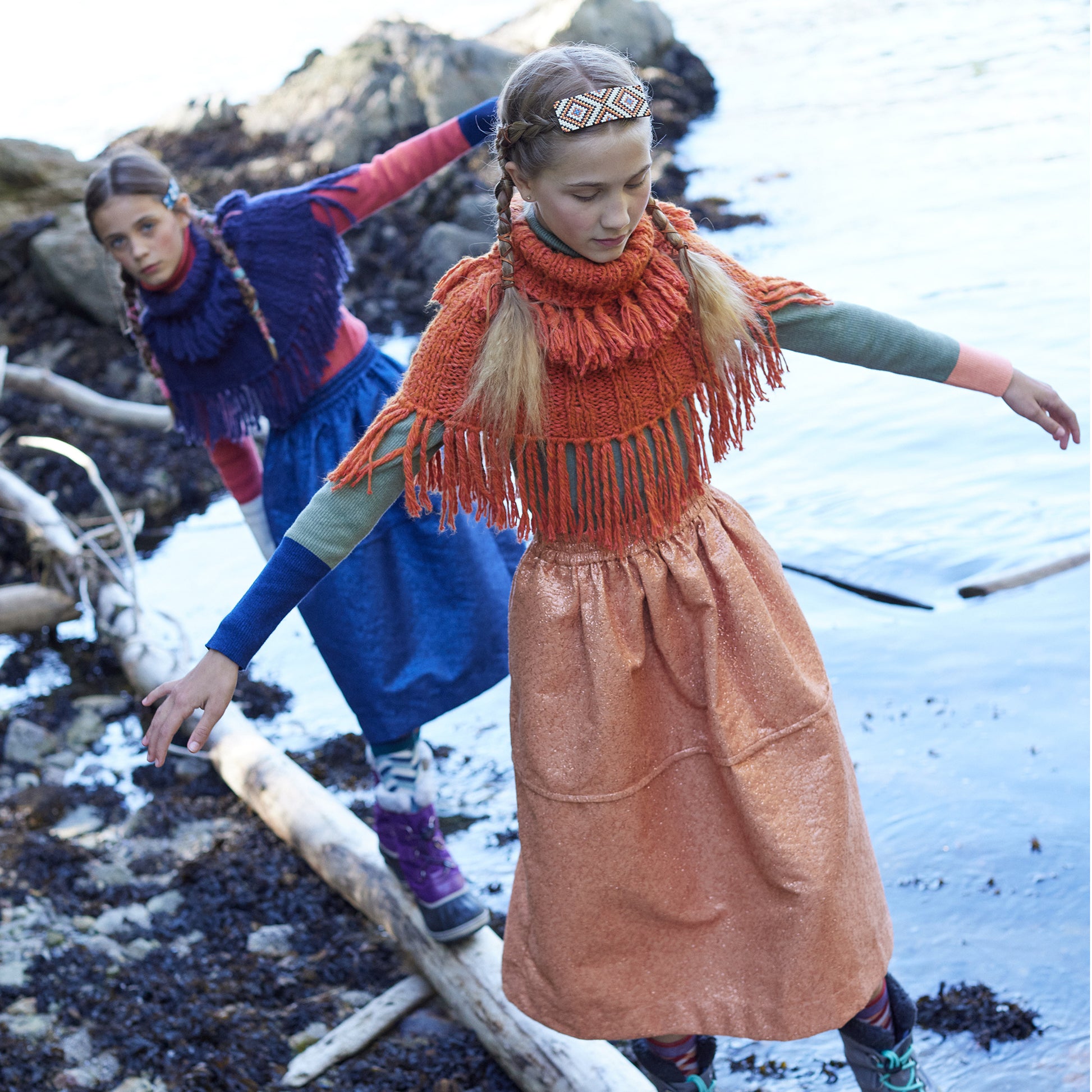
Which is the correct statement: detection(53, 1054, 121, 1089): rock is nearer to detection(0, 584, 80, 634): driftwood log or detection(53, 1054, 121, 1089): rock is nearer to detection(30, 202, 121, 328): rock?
detection(0, 584, 80, 634): driftwood log

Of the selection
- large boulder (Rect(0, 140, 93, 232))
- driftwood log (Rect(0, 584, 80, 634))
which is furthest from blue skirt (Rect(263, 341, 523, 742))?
large boulder (Rect(0, 140, 93, 232))

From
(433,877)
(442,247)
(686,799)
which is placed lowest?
(433,877)

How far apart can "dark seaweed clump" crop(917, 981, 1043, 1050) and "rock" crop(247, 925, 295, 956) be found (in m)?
1.64

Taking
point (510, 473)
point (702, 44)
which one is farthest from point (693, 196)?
point (510, 473)

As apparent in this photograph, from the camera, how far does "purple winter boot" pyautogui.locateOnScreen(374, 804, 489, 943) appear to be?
2.97 meters

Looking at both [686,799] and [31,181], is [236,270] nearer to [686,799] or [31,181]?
[686,799]

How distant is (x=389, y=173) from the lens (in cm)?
287

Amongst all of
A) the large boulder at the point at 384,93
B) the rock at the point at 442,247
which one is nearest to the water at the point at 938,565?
the rock at the point at 442,247

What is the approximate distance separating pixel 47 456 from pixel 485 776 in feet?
13.8

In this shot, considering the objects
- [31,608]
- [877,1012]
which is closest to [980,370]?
[877,1012]

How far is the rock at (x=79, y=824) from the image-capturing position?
405 cm

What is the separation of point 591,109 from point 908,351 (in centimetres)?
63

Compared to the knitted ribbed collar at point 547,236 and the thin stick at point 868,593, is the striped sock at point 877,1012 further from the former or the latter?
the thin stick at point 868,593

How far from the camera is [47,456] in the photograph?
23.3ft
